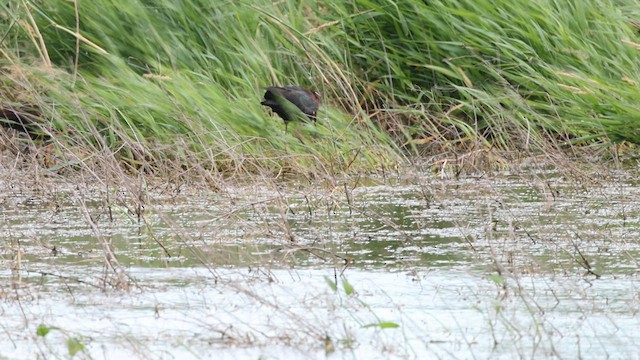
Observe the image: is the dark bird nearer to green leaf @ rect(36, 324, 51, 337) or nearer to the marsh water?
the marsh water

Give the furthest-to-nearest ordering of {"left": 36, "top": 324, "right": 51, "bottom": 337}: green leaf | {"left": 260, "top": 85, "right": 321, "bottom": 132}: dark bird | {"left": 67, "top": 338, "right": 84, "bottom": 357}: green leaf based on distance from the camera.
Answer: {"left": 260, "top": 85, "right": 321, "bottom": 132}: dark bird → {"left": 36, "top": 324, "right": 51, "bottom": 337}: green leaf → {"left": 67, "top": 338, "right": 84, "bottom": 357}: green leaf

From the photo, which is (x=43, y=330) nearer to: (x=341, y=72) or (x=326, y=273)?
(x=326, y=273)

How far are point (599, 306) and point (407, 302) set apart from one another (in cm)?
58

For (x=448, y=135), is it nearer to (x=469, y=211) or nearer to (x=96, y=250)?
(x=469, y=211)

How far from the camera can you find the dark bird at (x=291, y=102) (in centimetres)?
700

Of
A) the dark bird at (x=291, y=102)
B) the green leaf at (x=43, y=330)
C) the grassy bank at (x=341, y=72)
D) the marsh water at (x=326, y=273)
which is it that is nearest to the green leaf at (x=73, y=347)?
the marsh water at (x=326, y=273)

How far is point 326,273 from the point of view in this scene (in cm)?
453

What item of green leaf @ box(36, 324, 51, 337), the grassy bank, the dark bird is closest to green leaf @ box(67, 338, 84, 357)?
green leaf @ box(36, 324, 51, 337)

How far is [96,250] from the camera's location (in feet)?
16.3

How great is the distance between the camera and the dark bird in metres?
7.00

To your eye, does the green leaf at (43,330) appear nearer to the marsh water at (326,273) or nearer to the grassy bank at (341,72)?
the marsh water at (326,273)

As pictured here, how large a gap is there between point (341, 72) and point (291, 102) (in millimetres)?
717

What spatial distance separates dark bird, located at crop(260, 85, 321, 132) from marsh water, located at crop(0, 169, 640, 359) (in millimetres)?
619

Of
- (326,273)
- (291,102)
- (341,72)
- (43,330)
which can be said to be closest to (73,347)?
(43,330)
